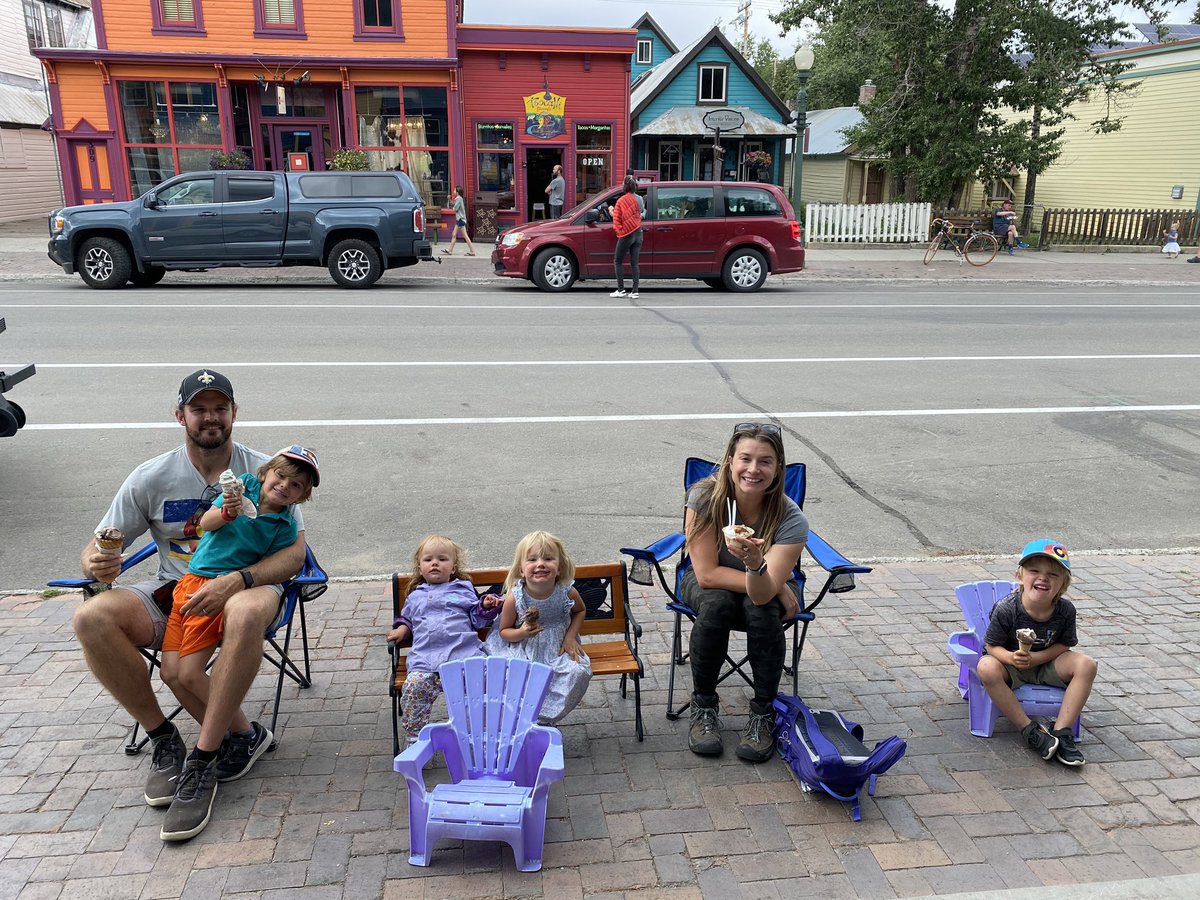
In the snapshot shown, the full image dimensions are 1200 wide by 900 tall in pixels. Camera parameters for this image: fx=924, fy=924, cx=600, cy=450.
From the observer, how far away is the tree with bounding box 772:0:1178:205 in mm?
22641

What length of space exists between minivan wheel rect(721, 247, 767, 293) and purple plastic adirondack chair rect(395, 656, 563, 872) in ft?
45.0

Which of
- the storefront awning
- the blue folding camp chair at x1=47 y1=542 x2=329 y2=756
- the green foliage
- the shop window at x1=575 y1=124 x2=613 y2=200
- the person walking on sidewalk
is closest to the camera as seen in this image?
the blue folding camp chair at x1=47 y1=542 x2=329 y2=756

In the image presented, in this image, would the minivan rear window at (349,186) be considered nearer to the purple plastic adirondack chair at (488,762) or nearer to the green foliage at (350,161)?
the green foliage at (350,161)

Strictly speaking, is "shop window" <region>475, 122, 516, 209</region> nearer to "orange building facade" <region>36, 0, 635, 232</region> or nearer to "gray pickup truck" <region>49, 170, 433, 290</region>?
"orange building facade" <region>36, 0, 635, 232</region>

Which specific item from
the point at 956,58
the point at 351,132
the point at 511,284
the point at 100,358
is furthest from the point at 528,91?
the point at 100,358

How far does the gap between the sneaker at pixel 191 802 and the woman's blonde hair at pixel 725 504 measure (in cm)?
193

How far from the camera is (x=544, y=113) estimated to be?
2338 centimetres

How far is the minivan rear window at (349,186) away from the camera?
1567 centimetres

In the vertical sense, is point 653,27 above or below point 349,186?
above

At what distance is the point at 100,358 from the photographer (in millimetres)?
9844

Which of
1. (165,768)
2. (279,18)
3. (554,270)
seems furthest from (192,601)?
(279,18)

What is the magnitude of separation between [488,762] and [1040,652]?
2190 millimetres

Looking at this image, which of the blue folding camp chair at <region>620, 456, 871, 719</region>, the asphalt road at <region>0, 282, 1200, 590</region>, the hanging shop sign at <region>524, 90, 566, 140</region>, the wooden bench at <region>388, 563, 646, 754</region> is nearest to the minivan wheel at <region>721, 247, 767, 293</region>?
the asphalt road at <region>0, 282, 1200, 590</region>

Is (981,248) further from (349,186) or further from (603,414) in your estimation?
(603,414)
